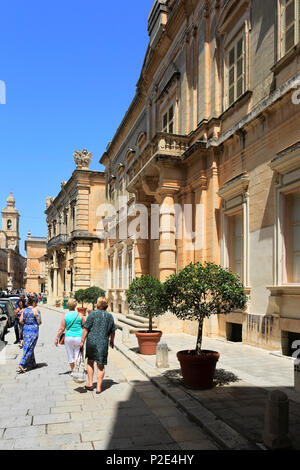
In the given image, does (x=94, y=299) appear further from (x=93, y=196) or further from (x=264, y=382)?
(x=264, y=382)

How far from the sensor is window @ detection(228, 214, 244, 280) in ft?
40.9

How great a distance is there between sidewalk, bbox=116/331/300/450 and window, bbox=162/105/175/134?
1037 centimetres

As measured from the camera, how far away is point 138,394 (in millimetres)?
6914

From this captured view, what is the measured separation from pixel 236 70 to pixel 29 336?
9815 millimetres

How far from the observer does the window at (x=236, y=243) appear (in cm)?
1245

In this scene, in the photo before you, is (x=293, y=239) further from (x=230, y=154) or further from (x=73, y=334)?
(x=73, y=334)

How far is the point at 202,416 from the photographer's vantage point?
5.38 metres

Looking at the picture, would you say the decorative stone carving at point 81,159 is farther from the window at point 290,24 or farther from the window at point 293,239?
the window at point 293,239

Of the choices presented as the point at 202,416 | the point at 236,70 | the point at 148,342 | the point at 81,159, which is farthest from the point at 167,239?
the point at 81,159

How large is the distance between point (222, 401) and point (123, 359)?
4716 millimetres

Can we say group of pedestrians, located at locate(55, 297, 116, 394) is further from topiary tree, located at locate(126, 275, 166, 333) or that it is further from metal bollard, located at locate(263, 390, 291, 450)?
topiary tree, located at locate(126, 275, 166, 333)

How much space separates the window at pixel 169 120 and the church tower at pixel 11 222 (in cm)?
10665

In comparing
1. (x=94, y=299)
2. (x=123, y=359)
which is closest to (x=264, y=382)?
(x=123, y=359)

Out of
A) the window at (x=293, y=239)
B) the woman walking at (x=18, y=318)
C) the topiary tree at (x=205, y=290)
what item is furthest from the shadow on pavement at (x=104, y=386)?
the woman walking at (x=18, y=318)
